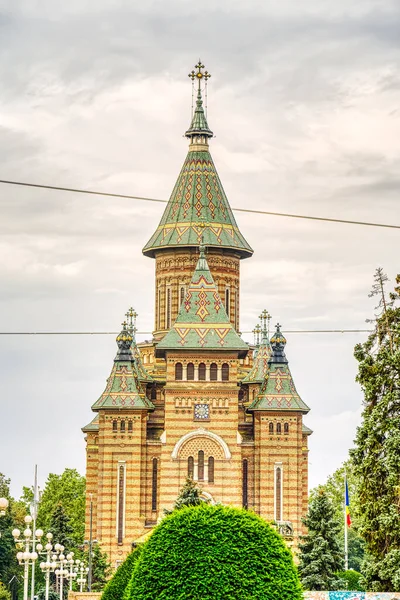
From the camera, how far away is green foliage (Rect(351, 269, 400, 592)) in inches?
1959

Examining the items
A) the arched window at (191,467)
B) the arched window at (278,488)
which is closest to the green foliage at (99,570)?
the arched window at (191,467)

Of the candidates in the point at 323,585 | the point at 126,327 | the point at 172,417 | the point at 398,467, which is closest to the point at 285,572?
the point at 398,467

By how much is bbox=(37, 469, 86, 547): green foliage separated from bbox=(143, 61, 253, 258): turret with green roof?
76.6 ft

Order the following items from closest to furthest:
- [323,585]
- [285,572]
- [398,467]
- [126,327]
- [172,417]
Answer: [285,572]
[398,467]
[323,585]
[172,417]
[126,327]

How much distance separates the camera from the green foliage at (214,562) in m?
33.4

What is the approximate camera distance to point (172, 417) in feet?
292

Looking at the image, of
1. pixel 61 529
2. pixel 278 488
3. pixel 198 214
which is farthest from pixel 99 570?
pixel 198 214

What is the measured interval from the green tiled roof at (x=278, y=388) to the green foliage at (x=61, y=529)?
44.5ft

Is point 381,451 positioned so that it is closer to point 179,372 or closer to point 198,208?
point 179,372

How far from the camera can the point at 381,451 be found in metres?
50.8

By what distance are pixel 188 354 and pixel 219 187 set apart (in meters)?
15.5

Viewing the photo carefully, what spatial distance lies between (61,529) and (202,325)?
15494 millimetres

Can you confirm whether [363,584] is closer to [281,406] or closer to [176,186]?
[281,406]

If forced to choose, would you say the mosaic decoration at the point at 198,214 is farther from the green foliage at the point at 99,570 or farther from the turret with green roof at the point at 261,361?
the green foliage at the point at 99,570
